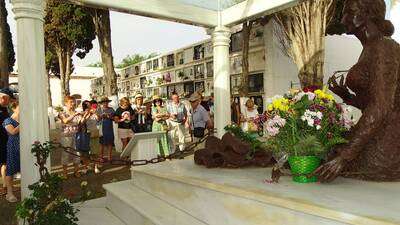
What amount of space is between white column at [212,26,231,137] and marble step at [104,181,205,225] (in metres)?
2.89

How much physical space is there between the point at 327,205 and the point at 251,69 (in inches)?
705

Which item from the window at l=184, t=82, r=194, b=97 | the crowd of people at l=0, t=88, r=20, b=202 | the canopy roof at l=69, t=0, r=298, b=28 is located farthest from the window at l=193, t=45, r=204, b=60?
the crowd of people at l=0, t=88, r=20, b=202

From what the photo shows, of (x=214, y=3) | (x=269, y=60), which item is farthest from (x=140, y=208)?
(x=269, y=60)

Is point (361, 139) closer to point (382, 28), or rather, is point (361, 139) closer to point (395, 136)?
point (395, 136)

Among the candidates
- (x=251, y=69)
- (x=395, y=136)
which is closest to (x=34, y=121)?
(x=395, y=136)

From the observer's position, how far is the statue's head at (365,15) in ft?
10.0

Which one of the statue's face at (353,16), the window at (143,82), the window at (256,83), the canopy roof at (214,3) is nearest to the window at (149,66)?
the window at (143,82)

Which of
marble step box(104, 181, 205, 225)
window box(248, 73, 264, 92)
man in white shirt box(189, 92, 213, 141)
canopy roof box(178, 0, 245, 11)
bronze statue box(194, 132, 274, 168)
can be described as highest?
canopy roof box(178, 0, 245, 11)

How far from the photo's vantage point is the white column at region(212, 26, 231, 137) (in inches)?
277

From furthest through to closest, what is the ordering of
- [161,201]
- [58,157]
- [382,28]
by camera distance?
[58,157], [161,201], [382,28]

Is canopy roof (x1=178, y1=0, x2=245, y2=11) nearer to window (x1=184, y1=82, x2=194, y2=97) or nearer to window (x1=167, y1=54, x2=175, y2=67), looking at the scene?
window (x1=184, y1=82, x2=194, y2=97)

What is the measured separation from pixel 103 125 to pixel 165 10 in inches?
130

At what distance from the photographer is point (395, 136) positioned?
2971 millimetres

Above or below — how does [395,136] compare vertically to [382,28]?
below
